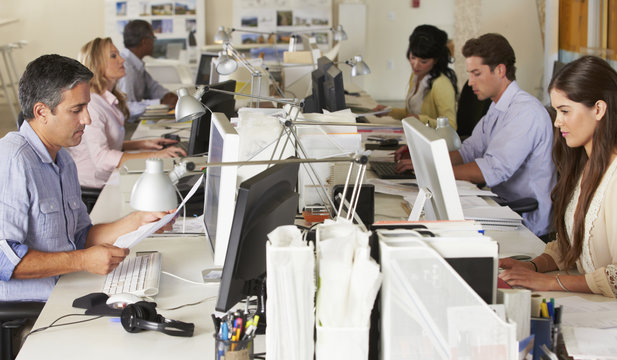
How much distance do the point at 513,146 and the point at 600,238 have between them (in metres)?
0.97

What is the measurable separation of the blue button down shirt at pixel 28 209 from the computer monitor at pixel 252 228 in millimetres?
786

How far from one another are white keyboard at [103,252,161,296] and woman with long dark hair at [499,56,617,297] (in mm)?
967

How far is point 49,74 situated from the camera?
213cm

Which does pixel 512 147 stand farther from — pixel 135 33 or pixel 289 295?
pixel 135 33

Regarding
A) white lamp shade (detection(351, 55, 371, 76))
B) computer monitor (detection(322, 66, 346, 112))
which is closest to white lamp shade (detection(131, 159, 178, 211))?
computer monitor (detection(322, 66, 346, 112))

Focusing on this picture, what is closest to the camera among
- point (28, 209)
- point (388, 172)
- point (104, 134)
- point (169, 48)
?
point (28, 209)

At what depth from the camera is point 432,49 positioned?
4.51 m

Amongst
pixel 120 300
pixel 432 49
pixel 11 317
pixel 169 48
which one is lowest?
pixel 11 317

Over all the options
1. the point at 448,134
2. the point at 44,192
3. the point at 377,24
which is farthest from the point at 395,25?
the point at 44,192

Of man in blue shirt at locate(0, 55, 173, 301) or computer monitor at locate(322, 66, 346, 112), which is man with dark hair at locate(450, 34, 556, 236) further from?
man in blue shirt at locate(0, 55, 173, 301)

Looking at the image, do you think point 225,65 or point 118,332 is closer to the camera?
point 118,332

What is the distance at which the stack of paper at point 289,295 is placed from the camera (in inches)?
48.5

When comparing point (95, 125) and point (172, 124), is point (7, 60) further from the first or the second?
point (95, 125)

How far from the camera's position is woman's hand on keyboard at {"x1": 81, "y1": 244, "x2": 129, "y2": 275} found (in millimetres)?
1986
